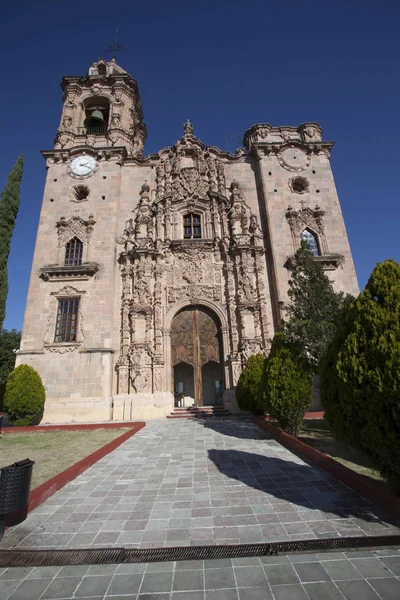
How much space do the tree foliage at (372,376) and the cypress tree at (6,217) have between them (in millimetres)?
17979

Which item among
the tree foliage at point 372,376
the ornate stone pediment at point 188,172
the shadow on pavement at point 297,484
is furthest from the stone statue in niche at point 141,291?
the tree foliage at point 372,376

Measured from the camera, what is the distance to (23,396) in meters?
12.8

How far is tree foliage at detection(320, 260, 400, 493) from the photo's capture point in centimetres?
375

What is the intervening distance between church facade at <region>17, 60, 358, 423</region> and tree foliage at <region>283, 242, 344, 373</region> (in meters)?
4.46

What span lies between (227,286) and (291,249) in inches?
170

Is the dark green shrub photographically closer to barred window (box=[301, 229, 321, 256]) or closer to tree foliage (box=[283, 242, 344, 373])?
tree foliage (box=[283, 242, 344, 373])

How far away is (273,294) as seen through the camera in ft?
53.5

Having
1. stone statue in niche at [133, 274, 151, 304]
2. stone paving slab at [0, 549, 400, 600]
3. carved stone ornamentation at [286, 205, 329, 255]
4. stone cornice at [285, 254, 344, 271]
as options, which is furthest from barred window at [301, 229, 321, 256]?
stone paving slab at [0, 549, 400, 600]

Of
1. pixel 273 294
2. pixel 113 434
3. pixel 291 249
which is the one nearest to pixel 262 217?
pixel 291 249

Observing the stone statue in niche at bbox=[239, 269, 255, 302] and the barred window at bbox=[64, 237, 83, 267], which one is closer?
the stone statue in niche at bbox=[239, 269, 255, 302]

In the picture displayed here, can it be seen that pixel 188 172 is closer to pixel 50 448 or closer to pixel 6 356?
pixel 50 448

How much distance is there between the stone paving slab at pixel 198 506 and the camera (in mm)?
3518

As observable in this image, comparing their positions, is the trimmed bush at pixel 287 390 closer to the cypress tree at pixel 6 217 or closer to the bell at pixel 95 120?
the cypress tree at pixel 6 217

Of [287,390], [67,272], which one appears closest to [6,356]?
[67,272]
